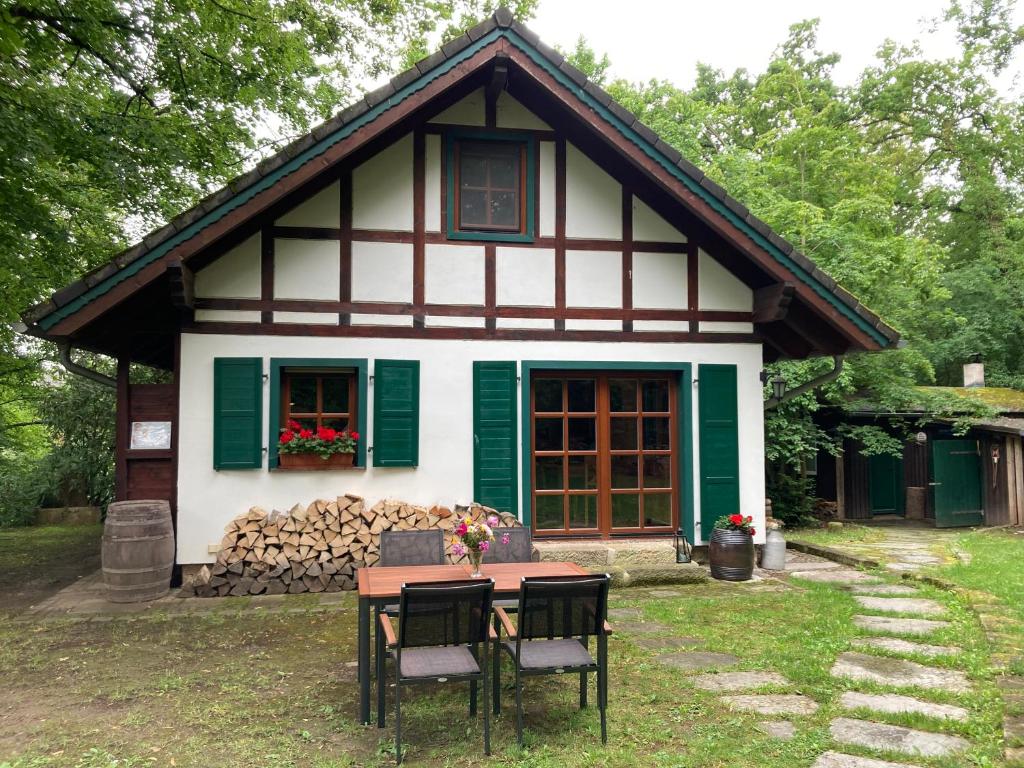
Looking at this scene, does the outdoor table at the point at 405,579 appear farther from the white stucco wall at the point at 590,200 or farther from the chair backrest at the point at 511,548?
the white stucco wall at the point at 590,200

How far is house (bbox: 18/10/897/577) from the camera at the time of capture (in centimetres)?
686

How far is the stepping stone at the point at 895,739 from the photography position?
3428 mm

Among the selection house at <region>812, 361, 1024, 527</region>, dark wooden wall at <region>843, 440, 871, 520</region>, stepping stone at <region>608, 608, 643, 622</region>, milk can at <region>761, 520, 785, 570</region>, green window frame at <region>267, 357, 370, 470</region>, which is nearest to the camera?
stepping stone at <region>608, 608, 643, 622</region>

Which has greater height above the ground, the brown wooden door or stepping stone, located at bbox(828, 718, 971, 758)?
the brown wooden door

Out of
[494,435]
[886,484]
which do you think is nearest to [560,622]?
[494,435]

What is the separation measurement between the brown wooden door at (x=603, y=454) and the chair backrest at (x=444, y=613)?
13.6 feet

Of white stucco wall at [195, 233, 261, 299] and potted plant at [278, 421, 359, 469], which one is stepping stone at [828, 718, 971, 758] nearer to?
potted plant at [278, 421, 359, 469]

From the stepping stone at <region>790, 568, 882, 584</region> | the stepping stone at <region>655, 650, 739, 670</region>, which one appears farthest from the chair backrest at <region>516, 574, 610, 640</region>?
the stepping stone at <region>790, 568, 882, 584</region>

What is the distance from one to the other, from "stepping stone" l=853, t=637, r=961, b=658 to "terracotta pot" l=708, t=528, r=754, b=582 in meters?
2.08

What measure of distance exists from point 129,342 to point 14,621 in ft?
9.01

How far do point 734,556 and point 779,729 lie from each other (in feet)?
12.6

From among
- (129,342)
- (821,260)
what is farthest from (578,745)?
(821,260)

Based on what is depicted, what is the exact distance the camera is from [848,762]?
3299 mm

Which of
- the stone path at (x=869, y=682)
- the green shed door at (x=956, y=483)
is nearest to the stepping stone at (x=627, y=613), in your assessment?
the stone path at (x=869, y=682)
